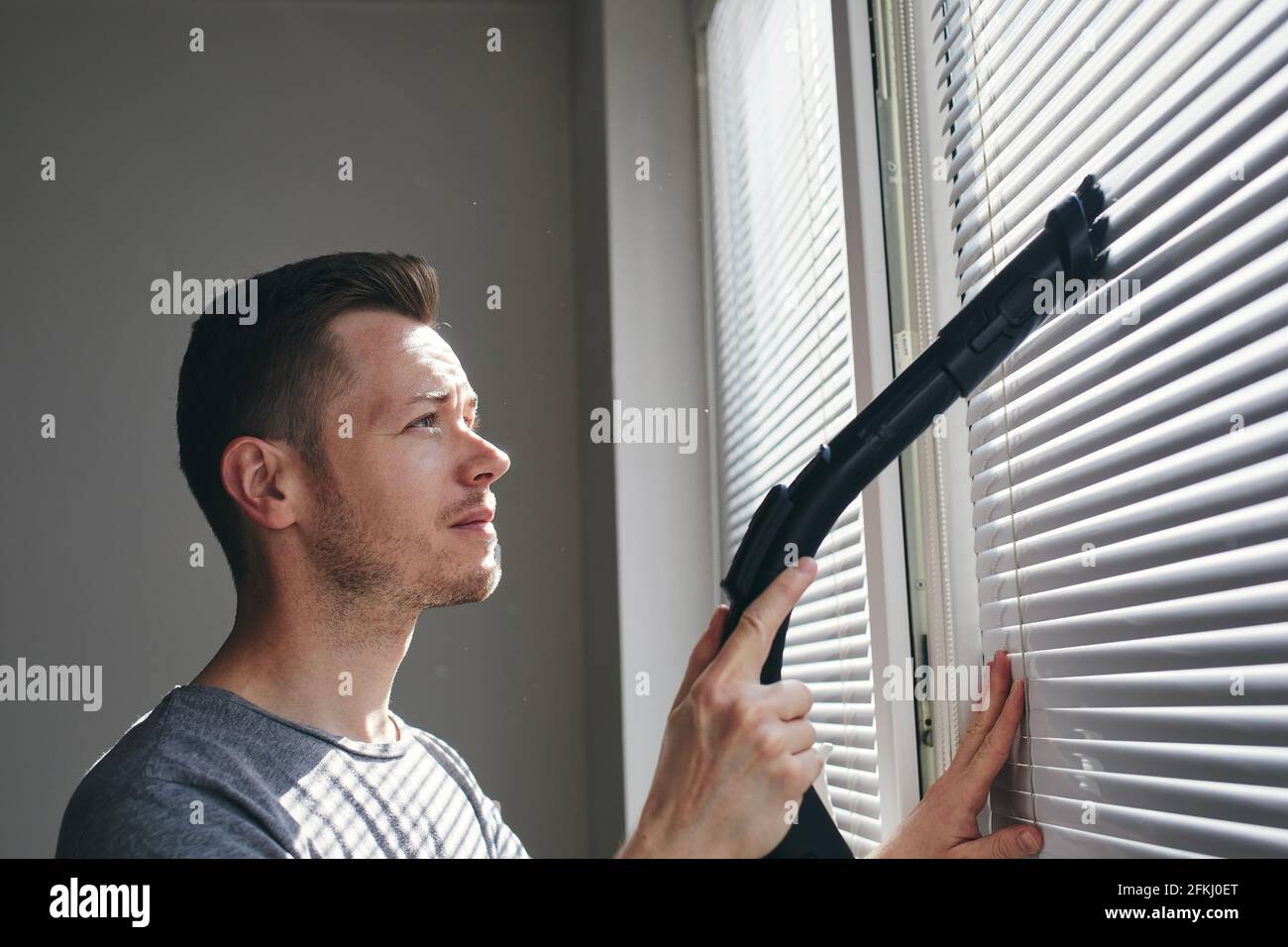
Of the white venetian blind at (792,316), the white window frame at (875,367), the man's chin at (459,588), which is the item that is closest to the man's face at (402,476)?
the man's chin at (459,588)

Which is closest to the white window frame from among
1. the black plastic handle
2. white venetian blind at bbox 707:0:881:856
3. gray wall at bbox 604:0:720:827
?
white venetian blind at bbox 707:0:881:856

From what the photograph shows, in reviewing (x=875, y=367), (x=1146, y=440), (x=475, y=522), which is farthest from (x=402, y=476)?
(x=1146, y=440)

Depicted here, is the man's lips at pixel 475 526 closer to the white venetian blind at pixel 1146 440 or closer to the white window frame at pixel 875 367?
the white window frame at pixel 875 367

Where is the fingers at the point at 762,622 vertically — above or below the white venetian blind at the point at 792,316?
below

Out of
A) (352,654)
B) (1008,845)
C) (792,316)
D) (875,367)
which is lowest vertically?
(1008,845)

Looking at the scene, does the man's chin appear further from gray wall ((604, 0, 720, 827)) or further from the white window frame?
the white window frame

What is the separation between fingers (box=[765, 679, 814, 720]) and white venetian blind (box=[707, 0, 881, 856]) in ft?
1.11

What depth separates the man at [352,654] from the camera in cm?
48

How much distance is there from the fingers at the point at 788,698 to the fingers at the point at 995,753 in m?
0.15

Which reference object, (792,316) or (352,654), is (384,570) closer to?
(352,654)

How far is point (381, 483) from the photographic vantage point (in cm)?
104

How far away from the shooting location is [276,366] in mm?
972

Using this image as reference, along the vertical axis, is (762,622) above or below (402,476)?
below

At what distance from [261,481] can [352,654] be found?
8.0 inches
